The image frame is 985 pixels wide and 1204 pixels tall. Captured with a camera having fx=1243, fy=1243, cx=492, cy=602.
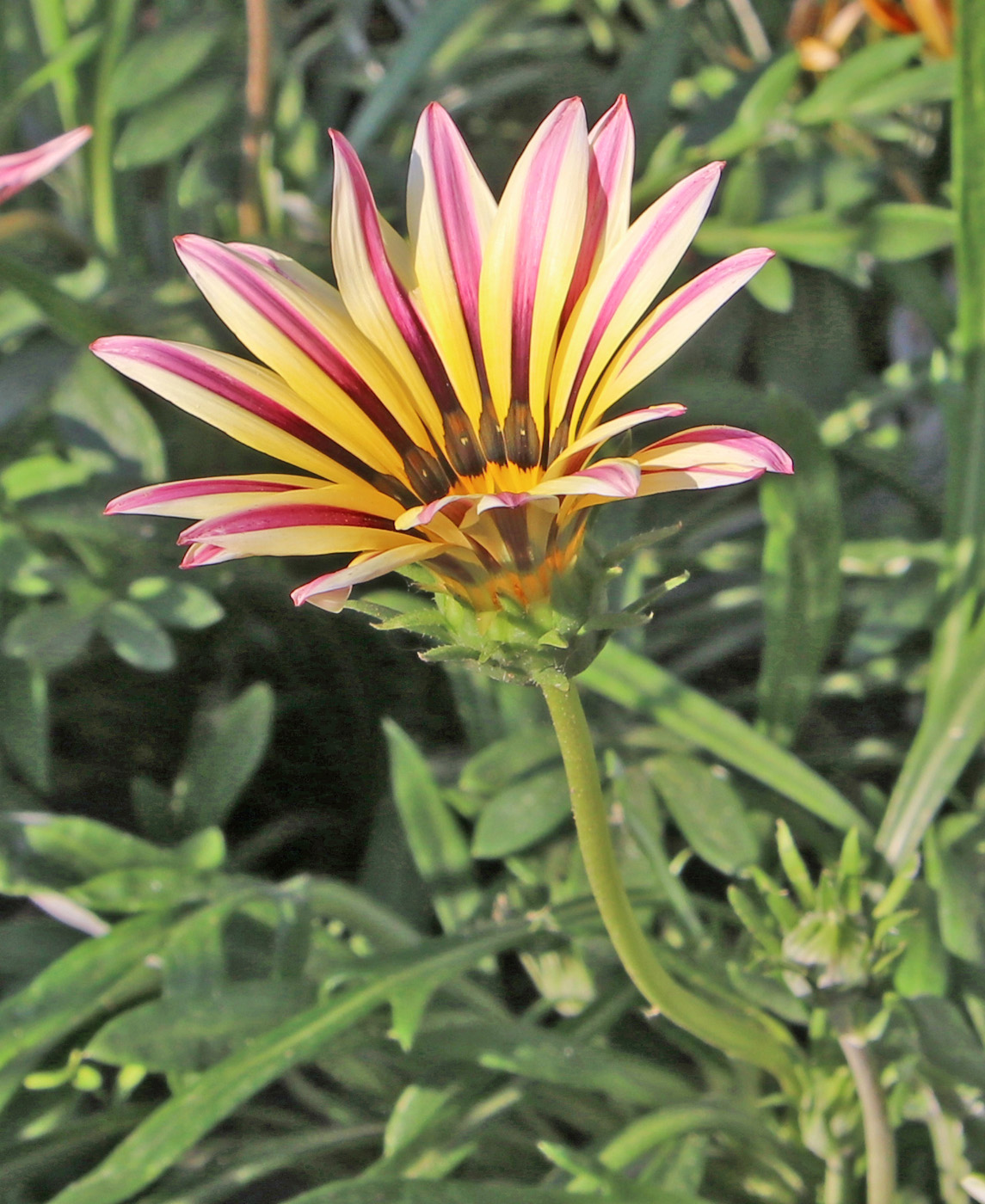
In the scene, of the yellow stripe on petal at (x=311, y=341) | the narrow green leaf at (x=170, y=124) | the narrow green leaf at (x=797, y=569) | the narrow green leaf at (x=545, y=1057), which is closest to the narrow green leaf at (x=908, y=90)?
the narrow green leaf at (x=797, y=569)

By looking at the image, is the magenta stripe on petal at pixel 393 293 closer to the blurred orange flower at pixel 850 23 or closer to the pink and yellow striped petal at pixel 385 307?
the pink and yellow striped petal at pixel 385 307

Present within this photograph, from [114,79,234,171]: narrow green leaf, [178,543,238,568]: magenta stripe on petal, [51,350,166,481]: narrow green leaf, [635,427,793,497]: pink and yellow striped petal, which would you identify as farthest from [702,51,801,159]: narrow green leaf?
[178,543,238,568]: magenta stripe on petal

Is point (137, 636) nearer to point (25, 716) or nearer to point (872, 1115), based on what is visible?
point (25, 716)

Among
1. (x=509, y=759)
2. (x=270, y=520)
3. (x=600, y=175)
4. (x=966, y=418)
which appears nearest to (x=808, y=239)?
(x=966, y=418)

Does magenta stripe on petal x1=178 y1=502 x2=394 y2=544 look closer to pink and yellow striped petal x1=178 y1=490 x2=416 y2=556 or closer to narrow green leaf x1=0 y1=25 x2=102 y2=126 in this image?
pink and yellow striped petal x1=178 y1=490 x2=416 y2=556

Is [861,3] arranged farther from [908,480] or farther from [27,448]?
[27,448]

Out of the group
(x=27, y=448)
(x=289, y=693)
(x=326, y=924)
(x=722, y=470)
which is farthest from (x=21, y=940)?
(x=722, y=470)
